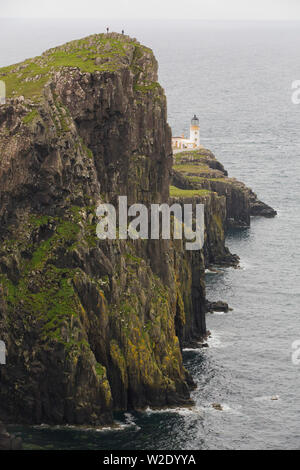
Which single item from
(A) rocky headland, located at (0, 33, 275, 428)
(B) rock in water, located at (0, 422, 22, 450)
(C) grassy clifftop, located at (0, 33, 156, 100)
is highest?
(C) grassy clifftop, located at (0, 33, 156, 100)

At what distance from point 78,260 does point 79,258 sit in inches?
11.7

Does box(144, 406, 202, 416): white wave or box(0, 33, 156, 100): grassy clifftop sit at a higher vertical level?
box(0, 33, 156, 100): grassy clifftop

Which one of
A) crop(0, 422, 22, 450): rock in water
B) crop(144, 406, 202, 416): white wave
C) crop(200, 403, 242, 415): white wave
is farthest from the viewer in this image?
crop(200, 403, 242, 415): white wave

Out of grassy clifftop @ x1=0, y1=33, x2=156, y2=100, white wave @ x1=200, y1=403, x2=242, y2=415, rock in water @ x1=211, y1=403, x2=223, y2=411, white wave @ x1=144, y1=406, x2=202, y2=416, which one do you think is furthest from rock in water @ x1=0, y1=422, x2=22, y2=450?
grassy clifftop @ x1=0, y1=33, x2=156, y2=100

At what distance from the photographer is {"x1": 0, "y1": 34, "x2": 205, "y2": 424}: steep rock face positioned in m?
130

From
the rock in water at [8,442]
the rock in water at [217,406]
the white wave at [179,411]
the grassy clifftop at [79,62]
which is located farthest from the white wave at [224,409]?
the grassy clifftop at [79,62]

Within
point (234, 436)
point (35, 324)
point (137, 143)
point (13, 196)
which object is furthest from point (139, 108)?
point (234, 436)

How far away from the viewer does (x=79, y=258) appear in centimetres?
13425

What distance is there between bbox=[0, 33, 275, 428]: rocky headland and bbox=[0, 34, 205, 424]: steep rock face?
0.13 meters

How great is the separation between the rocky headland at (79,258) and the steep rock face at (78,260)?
13 cm

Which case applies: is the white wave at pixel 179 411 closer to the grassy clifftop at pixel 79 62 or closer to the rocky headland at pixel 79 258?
the rocky headland at pixel 79 258

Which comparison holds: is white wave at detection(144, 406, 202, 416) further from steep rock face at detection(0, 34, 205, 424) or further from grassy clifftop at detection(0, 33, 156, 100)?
grassy clifftop at detection(0, 33, 156, 100)
